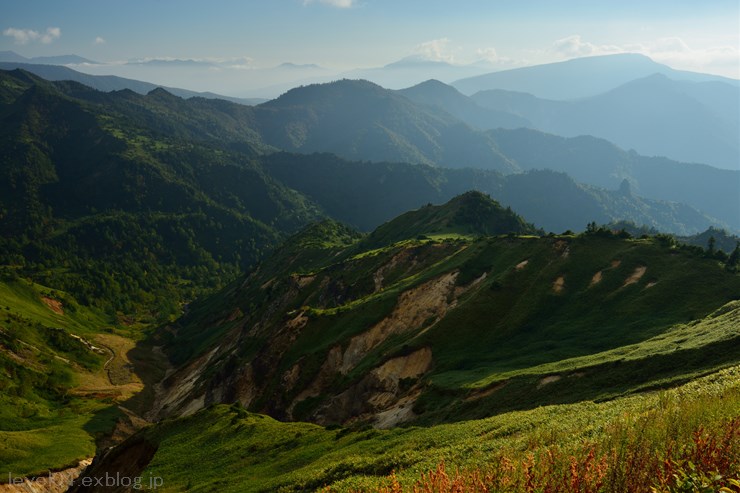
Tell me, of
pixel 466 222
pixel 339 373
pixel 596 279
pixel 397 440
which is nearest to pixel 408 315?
pixel 339 373

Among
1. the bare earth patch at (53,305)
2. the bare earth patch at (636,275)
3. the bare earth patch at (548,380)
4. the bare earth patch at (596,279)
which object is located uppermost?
the bare earth patch at (636,275)

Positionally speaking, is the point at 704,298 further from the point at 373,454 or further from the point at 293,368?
the point at 293,368

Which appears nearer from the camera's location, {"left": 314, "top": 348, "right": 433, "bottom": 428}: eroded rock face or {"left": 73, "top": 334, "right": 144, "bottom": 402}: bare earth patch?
{"left": 314, "top": 348, "right": 433, "bottom": 428}: eroded rock face

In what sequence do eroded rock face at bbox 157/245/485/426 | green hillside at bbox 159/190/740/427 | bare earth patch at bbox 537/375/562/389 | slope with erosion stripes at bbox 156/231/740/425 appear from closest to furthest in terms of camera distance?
green hillside at bbox 159/190/740/427 → bare earth patch at bbox 537/375/562/389 → slope with erosion stripes at bbox 156/231/740/425 → eroded rock face at bbox 157/245/485/426

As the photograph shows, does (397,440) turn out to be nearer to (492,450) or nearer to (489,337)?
(492,450)

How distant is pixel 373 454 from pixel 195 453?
94.0ft

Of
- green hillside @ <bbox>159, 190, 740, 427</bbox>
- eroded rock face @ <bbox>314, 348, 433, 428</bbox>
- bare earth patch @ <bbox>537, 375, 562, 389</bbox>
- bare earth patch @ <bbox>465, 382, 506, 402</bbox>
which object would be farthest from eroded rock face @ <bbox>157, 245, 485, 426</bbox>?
bare earth patch @ <bbox>537, 375, 562, 389</bbox>

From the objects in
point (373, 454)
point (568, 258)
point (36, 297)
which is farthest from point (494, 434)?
point (36, 297)

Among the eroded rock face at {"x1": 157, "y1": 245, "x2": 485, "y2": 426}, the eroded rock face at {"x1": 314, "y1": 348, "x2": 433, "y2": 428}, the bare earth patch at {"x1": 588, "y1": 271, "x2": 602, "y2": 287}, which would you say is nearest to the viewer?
the eroded rock face at {"x1": 314, "y1": 348, "x2": 433, "y2": 428}

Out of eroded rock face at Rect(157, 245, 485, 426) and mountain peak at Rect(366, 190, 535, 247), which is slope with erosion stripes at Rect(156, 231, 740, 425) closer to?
eroded rock face at Rect(157, 245, 485, 426)

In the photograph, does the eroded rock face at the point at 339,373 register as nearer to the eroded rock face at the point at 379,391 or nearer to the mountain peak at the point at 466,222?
the eroded rock face at the point at 379,391

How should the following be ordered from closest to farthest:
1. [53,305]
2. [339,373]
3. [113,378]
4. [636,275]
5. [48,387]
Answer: [636,275] < [339,373] < [48,387] < [113,378] < [53,305]

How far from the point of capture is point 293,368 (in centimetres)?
8944

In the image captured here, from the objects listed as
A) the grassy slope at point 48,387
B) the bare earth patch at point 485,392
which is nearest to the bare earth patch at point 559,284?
the bare earth patch at point 485,392
